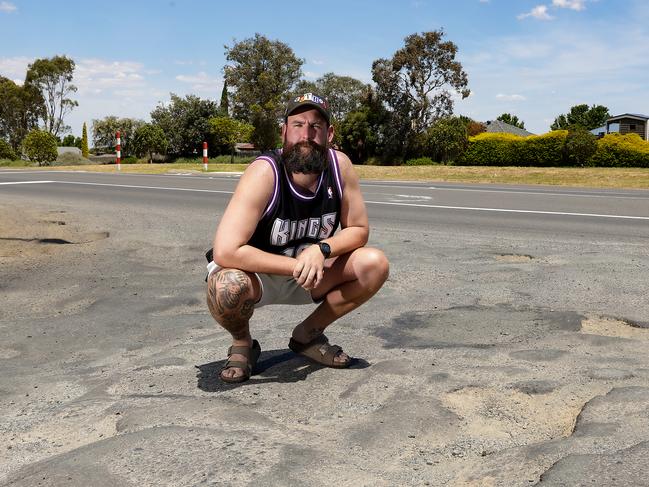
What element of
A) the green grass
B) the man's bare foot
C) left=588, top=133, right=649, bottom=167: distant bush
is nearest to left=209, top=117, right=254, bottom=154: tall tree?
the green grass

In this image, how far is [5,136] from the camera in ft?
240

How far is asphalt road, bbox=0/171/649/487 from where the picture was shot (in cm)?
246

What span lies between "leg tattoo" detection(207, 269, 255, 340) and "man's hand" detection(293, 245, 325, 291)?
0.88 feet

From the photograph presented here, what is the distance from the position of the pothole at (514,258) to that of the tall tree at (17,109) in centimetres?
7155

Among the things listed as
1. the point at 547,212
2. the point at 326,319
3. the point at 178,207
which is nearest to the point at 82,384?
the point at 326,319

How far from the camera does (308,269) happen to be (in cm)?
325

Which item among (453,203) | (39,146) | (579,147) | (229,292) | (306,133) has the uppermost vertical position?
(579,147)

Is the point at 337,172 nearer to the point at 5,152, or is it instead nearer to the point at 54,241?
the point at 54,241

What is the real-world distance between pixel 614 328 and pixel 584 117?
338 feet

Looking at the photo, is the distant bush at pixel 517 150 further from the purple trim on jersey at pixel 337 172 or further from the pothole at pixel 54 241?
the purple trim on jersey at pixel 337 172

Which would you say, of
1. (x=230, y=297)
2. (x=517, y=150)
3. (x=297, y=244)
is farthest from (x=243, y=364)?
(x=517, y=150)

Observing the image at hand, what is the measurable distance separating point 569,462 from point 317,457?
3.02 feet

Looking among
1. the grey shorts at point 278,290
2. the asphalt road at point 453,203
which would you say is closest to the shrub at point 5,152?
the asphalt road at point 453,203

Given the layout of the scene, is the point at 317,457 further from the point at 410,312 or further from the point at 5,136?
the point at 5,136
